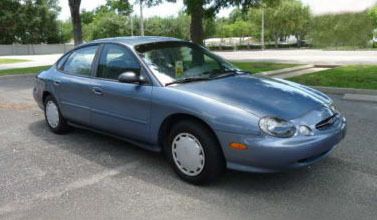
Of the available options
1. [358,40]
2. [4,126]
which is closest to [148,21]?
[358,40]

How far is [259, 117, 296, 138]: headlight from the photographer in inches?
155

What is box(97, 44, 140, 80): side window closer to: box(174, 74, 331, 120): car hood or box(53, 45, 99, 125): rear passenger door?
box(53, 45, 99, 125): rear passenger door

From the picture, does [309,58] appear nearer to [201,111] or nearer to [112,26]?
[201,111]

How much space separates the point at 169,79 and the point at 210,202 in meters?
1.47

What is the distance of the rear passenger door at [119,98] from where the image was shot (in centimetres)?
484

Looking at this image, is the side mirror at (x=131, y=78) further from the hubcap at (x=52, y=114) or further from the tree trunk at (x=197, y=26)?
the tree trunk at (x=197, y=26)

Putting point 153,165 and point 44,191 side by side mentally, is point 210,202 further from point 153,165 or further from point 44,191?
point 44,191

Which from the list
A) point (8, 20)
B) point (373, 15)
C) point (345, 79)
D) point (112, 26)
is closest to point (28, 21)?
point (8, 20)

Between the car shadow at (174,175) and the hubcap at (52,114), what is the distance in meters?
0.38

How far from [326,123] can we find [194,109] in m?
1.28

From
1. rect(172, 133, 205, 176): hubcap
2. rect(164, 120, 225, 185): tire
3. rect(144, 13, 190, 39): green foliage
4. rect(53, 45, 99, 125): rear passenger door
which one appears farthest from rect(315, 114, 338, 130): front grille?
rect(144, 13, 190, 39): green foliage

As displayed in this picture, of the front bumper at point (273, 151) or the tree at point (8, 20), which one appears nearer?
the front bumper at point (273, 151)

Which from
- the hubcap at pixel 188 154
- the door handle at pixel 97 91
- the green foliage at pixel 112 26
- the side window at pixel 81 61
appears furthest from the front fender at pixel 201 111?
the green foliage at pixel 112 26

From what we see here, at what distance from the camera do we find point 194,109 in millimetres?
4270
